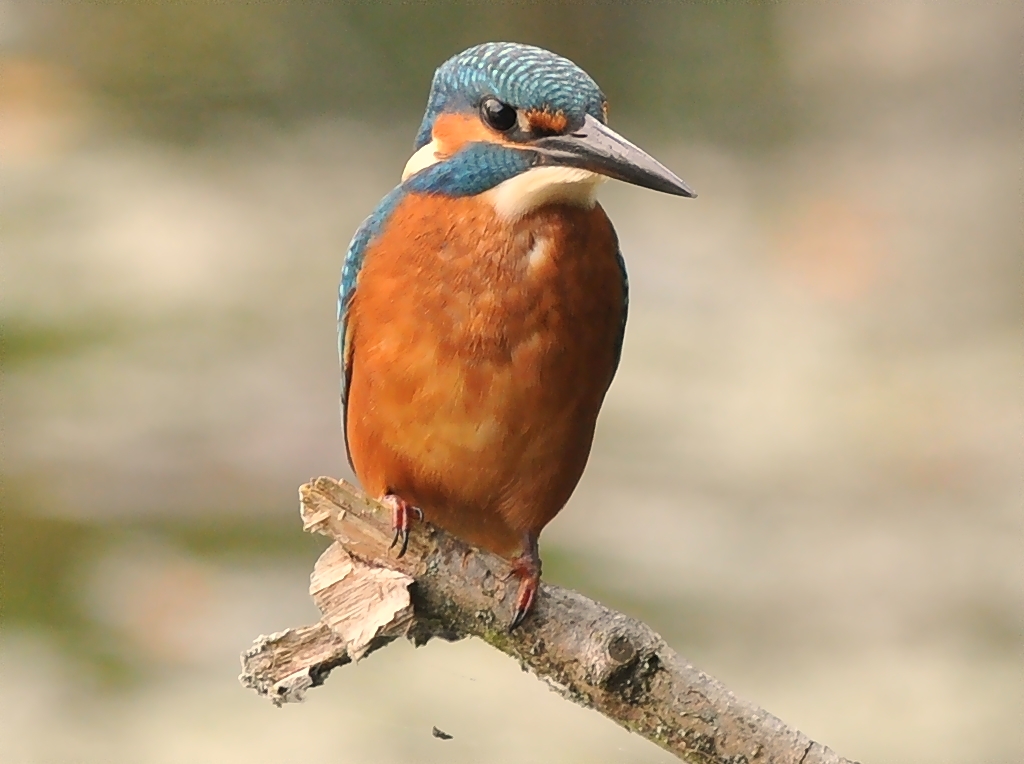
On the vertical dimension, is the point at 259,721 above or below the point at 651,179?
below

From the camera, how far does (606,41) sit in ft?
19.1

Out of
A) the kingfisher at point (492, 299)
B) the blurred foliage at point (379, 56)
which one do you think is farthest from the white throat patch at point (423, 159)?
the blurred foliage at point (379, 56)

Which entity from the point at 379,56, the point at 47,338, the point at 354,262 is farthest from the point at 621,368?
the point at 354,262

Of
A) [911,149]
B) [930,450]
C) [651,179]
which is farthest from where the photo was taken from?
[911,149]

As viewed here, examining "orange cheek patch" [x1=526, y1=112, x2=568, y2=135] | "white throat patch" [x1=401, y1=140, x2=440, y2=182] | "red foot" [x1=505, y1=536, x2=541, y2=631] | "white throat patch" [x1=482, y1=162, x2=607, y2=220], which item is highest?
"white throat patch" [x1=401, y1=140, x2=440, y2=182]

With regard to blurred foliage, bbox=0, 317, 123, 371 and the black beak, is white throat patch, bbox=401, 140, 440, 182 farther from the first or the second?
blurred foliage, bbox=0, 317, 123, 371

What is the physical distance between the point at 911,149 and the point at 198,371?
3651 mm

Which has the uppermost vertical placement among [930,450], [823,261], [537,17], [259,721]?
[537,17]

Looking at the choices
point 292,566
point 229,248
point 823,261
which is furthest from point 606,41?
point 292,566

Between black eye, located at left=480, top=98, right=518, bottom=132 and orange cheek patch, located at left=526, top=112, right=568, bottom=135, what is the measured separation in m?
0.03

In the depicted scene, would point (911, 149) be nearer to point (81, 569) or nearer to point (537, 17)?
point (537, 17)

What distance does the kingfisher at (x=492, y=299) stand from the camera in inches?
59.6

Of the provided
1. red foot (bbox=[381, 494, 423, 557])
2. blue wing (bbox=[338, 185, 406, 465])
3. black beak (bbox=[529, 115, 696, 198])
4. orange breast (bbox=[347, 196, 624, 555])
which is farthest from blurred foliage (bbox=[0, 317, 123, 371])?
black beak (bbox=[529, 115, 696, 198])

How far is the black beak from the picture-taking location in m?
1.42
